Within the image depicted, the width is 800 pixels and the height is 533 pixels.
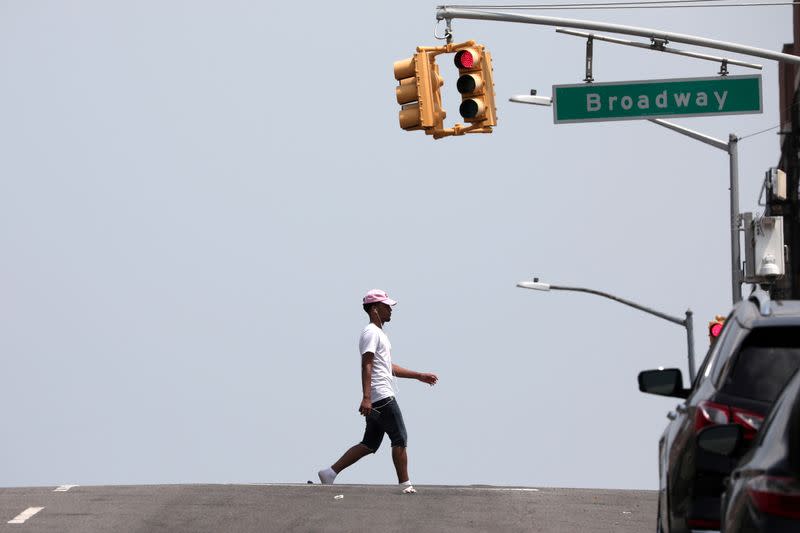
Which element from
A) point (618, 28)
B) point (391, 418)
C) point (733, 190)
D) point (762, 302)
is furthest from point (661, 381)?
point (733, 190)

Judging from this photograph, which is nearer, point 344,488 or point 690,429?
point 690,429

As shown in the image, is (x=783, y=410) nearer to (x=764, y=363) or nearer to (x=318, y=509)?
(x=764, y=363)

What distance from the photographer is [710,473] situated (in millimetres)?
7941

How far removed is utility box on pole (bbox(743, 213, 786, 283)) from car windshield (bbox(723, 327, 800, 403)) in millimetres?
21832

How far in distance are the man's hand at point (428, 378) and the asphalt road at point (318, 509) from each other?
1095 millimetres

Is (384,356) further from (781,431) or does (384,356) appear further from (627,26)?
(781,431)

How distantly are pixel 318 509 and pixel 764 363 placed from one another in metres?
6.48

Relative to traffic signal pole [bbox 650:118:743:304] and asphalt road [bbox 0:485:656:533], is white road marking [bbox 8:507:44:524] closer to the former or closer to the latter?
asphalt road [bbox 0:485:656:533]

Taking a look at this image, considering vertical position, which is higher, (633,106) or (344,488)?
(633,106)

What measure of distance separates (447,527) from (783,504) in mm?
7968

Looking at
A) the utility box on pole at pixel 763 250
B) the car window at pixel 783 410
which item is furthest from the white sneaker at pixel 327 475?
the utility box on pole at pixel 763 250

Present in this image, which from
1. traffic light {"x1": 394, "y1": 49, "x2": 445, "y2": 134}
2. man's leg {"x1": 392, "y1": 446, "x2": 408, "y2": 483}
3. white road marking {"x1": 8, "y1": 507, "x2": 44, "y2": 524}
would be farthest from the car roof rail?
traffic light {"x1": 394, "y1": 49, "x2": 445, "y2": 134}

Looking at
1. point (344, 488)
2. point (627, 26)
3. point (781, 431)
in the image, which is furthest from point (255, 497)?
point (781, 431)

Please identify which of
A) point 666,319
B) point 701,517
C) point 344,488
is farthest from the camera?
point 666,319
